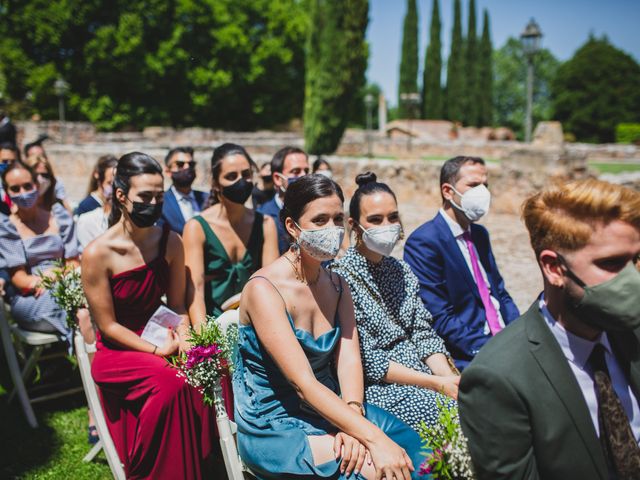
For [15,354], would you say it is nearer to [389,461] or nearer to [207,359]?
[207,359]

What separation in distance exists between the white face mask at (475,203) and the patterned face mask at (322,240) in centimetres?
139

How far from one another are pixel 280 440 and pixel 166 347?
1.24 metres

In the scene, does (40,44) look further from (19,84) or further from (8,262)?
(8,262)

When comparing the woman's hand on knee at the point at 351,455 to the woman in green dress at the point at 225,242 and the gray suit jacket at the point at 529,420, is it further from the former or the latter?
the woman in green dress at the point at 225,242

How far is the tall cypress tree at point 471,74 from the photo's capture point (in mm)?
51938

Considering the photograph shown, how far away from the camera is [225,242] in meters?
4.09

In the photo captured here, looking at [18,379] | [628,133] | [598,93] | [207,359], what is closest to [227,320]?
[207,359]

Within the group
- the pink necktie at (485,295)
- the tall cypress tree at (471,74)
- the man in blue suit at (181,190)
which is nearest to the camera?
the pink necktie at (485,295)

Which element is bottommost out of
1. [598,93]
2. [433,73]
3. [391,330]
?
[391,330]

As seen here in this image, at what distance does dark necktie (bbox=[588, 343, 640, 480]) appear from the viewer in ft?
5.75

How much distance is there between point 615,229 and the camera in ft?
5.70

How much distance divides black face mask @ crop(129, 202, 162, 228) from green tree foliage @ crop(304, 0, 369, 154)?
70.4 ft

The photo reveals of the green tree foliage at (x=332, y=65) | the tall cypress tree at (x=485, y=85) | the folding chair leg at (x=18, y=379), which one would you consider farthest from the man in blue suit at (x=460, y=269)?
the tall cypress tree at (x=485, y=85)

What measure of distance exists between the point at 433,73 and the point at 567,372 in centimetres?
5334
